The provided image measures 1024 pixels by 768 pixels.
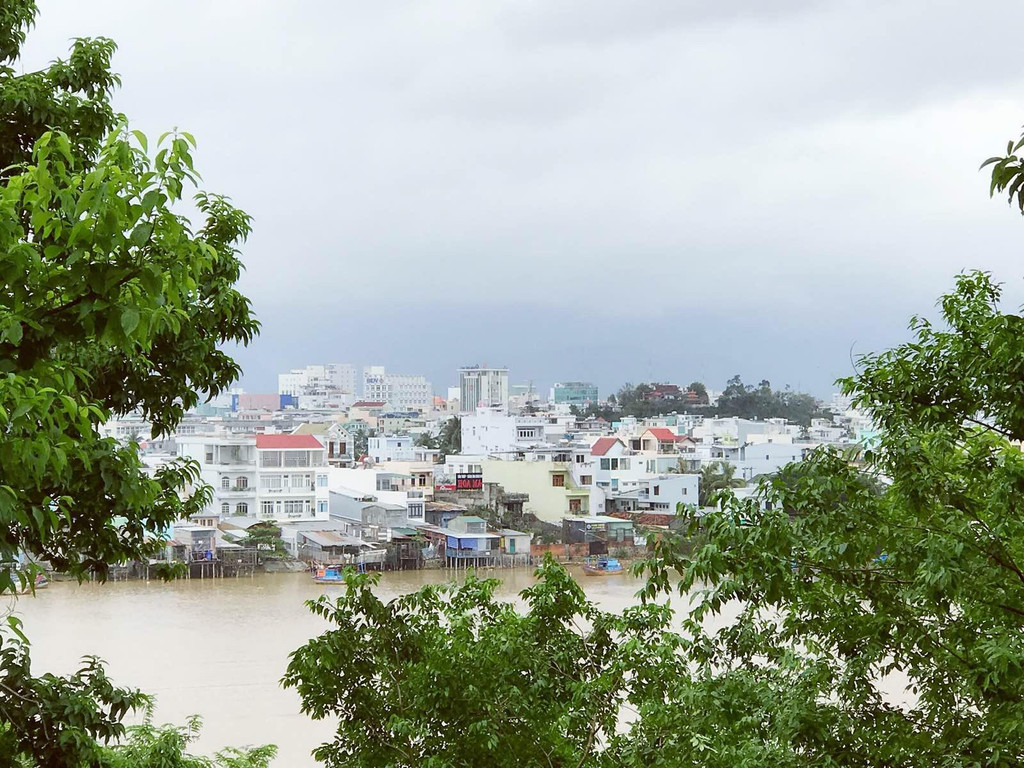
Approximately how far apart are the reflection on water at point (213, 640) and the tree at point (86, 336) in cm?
417

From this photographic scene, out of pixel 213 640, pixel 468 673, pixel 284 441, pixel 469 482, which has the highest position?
pixel 284 441

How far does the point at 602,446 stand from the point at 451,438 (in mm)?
4327

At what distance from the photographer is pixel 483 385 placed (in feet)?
76.3

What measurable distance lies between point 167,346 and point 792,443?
38.7ft

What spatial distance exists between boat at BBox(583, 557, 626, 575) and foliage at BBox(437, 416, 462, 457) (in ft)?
20.8

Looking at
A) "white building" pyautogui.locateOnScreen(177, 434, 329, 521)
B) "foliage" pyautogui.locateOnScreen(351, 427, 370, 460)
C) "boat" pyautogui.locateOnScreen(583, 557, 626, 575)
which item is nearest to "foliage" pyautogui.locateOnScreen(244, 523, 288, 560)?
"white building" pyautogui.locateOnScreen(177, 434, 329, 521)

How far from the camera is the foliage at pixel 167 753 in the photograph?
306cm

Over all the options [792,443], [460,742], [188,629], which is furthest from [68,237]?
[792,443]

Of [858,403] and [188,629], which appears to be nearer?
[858,403]

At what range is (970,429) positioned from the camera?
236cm

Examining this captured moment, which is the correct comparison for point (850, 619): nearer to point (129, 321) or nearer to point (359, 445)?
point (129, 321)

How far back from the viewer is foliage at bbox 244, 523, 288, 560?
10.6 metres

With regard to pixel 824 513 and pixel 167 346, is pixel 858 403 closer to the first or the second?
pixel 824 513

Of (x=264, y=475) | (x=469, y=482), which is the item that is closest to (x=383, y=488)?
(x=469, y=482)
